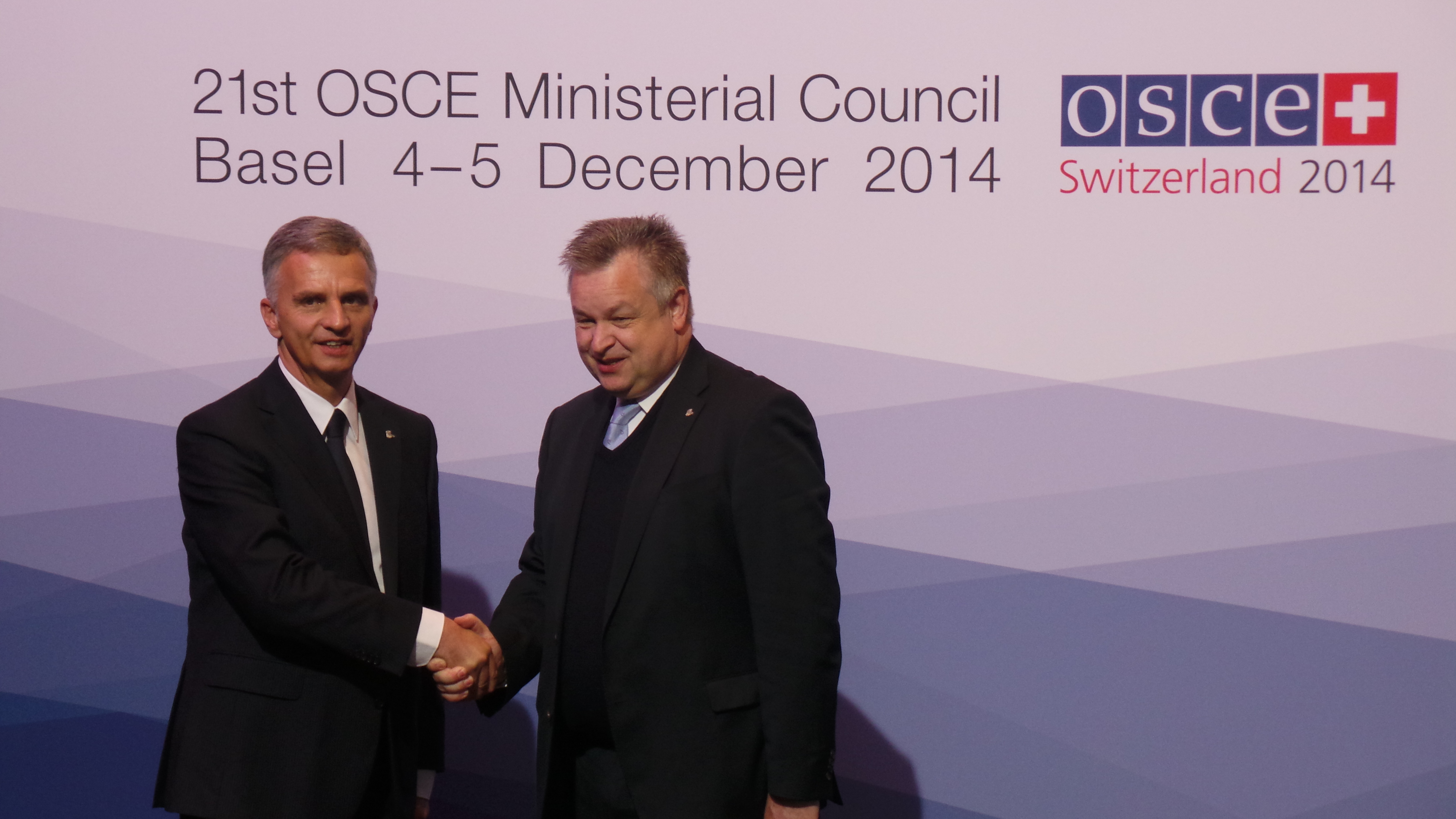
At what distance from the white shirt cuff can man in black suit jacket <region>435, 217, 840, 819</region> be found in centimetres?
23

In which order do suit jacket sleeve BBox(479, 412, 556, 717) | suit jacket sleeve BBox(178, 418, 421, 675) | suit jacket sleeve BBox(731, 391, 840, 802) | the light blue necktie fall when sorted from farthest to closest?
suit jacket sleeve BBox(479, 412, 556, 717) → the light blue necktie → suit jacket sleeve BBox(178, 418, 421, 675) → suit jacket sleeve BBox(731, 391, 840, 802)

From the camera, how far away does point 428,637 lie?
7.95ft

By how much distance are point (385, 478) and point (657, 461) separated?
662mm

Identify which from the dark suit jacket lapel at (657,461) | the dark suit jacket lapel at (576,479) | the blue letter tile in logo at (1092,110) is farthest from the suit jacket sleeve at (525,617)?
the blue letter tile in logo at (1092,110)

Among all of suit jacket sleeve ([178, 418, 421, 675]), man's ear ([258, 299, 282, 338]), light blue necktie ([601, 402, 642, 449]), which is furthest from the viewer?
man's ear ([258, 299, 282, 338])

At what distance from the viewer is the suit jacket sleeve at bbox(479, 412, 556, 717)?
259 cm

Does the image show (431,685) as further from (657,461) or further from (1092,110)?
(1092,110)

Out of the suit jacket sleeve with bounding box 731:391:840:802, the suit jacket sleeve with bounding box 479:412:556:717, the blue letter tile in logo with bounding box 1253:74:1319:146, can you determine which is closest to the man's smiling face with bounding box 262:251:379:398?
the suit jacket sleeve with bounding box 479:412:556:717

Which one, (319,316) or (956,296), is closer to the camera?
(319,316)

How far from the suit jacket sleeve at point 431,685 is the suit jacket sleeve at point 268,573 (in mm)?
216

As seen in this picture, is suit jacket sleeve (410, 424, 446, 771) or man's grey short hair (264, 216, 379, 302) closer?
man's grey short hair (264, 216, 379, 302)

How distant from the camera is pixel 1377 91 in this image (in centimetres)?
328

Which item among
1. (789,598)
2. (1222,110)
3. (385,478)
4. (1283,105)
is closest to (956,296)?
(1222,110)

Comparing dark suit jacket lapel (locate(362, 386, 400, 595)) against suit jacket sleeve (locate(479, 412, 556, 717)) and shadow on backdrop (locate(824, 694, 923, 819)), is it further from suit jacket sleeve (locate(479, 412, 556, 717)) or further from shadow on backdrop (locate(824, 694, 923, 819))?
shadow on backdrop (locate(824, 694, 923, 819))
